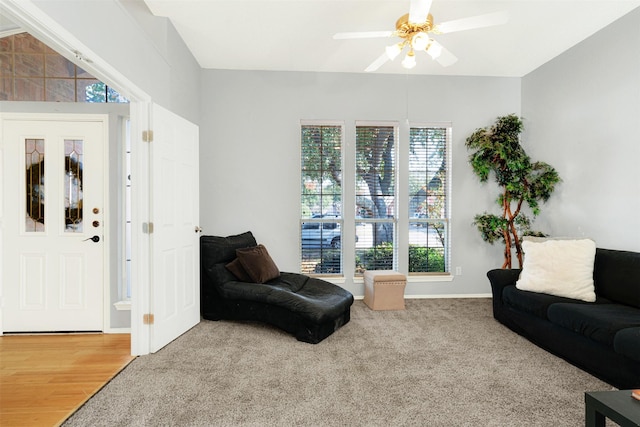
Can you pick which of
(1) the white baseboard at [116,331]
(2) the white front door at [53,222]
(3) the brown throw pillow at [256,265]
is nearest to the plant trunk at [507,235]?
(3) the brown throw pillow at [256,265]

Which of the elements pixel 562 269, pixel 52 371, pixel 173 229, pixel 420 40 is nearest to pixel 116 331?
pixel 52 371

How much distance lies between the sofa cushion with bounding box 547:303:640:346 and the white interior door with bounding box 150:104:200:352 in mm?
3234

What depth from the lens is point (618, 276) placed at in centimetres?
275

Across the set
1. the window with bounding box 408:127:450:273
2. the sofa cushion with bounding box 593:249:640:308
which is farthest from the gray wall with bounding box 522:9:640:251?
the window with bounding box 408:127:450:273

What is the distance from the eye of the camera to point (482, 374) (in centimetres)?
235

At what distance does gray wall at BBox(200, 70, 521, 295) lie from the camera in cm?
420

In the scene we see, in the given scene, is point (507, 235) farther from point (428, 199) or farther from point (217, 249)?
point (217, 249)

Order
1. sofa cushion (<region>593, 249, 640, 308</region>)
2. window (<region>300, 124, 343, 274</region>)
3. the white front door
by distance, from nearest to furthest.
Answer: sofa cushion (<region>593, 249, 640, 308</region>) → the white front door → window (<region>300, 124, 343, 274</region>)

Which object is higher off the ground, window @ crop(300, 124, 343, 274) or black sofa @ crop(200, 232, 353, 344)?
window @ crop(300, 124, 343, 274)

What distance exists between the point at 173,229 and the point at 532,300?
327cm

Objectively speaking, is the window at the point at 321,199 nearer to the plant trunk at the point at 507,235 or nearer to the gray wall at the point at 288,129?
the gray wall at the point at 288,129

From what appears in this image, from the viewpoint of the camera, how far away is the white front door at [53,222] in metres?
3.04

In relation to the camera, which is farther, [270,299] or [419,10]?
[270,299]

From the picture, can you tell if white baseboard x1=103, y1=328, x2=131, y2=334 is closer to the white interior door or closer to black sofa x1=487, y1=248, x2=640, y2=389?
the white interior door
